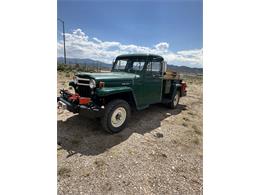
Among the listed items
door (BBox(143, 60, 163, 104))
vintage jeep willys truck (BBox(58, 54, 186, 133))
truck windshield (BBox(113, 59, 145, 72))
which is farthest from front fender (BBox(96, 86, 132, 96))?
truck windshield (BBox(113, 59, 145, 72))

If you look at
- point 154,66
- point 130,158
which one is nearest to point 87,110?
point 130,158

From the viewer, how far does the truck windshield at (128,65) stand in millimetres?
3152

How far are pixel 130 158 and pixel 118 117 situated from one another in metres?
0.80

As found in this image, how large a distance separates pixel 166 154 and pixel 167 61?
1892 mm

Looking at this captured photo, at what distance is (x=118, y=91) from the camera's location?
8.11ft

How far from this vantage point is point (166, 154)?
216 centimetres

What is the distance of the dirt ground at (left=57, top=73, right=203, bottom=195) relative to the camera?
158cm

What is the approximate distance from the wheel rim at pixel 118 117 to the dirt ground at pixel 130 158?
172mm

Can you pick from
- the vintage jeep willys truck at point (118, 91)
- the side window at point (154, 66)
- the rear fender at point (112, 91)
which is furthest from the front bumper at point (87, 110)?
the side window at point (154, 66)

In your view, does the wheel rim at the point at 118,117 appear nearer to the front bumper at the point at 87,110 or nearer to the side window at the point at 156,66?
the front bumper at the point at 87,110

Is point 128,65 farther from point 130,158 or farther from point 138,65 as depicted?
point 130,158
